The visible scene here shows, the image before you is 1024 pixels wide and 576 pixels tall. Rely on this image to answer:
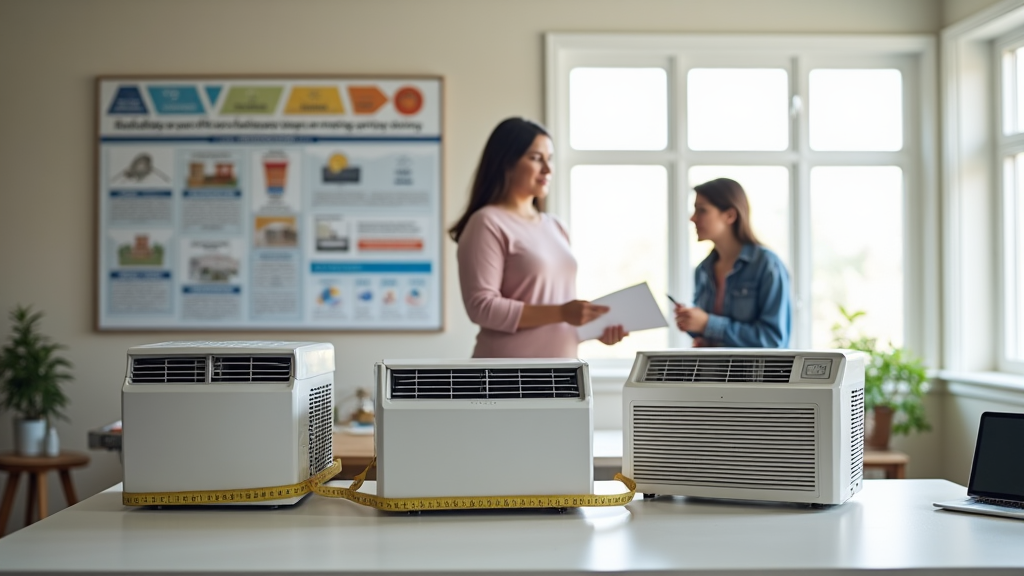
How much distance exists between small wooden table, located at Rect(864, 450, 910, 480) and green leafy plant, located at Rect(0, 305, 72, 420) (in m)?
3.29

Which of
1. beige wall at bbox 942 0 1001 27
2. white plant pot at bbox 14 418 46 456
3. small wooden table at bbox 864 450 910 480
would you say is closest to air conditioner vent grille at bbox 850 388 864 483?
small wooden table at bbox 864 450 910 480

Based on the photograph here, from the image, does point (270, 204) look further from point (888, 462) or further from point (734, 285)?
point (888, 462)

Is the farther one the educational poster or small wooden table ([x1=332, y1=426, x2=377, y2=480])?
the educational poster

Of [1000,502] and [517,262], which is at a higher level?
[517,262]

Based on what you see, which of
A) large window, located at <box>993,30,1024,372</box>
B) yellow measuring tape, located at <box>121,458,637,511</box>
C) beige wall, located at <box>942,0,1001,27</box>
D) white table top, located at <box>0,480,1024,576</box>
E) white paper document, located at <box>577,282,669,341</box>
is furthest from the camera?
large window, located at <box>993,30,1024,372</box>

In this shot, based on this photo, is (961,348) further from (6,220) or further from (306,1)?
(6,220)

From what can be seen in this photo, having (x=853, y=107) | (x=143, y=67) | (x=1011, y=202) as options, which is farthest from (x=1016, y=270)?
(x=143, y=67)

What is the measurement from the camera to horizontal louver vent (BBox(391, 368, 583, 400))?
59.1 inches

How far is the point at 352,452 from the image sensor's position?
2.81 meters

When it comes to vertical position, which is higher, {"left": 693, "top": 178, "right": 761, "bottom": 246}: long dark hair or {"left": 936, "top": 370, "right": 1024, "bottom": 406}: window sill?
{"left": 693, "top": 178, "right": 761, "bottom": 246}: long dark hair

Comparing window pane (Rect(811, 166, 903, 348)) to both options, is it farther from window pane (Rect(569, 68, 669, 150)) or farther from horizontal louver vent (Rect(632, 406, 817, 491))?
horizontal louver vent (Rect(632, 406, 817, 491))

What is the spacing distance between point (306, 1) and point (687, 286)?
2.14 m

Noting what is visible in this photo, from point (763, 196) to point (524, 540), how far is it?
3.20 m

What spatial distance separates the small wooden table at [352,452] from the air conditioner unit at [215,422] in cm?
91
